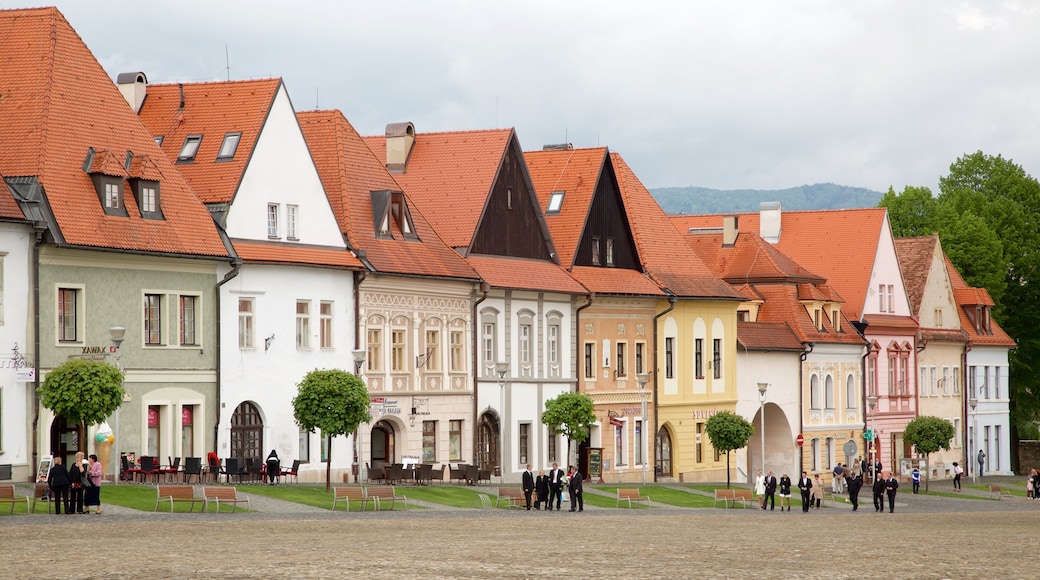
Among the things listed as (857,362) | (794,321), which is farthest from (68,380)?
(857,362)

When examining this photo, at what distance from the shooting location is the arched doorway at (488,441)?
68.9 m

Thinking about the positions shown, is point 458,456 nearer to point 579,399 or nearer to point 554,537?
point 579,399

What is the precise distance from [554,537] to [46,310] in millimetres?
18723

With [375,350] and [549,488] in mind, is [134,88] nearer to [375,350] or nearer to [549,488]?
[375,350]

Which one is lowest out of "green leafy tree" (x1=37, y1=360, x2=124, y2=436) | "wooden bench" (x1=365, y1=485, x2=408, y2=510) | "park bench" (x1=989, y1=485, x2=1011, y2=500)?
"park bench" (x1=989, y1=485, x2=1011, y2=500)

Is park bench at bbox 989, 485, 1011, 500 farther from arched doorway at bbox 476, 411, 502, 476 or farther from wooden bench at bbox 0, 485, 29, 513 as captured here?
wooden bench at bbox 0, 485, 29, 513

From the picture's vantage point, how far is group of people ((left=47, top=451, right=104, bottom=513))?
4225cm

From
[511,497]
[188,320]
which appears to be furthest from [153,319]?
[511,497]

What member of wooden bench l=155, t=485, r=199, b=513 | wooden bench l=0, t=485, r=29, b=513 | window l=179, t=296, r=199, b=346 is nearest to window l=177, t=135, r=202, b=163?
window l=179, t=296, r=199, b=346

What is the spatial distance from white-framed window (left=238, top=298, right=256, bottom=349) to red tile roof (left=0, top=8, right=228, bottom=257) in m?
2.33

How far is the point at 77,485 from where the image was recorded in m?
42.4

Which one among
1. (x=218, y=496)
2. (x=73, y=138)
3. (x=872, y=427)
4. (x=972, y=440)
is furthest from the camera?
(x=972, y=440)

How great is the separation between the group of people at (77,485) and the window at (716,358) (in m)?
43.2

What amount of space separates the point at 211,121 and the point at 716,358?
29.9m
